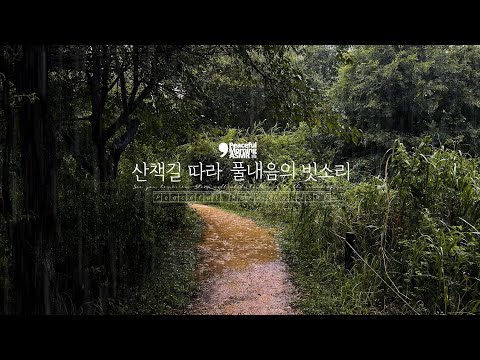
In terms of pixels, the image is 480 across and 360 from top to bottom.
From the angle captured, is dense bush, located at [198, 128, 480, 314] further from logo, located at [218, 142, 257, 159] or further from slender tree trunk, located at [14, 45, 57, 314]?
slender tree trunk, located at [14, 45, 57, 314]

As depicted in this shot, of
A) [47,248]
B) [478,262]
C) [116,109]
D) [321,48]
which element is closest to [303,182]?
[321,48]

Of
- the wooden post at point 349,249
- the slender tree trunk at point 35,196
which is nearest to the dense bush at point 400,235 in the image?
the wooden post at point 349,249

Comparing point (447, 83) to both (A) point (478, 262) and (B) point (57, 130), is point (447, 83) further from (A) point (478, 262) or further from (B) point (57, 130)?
(B) point (57, 130)

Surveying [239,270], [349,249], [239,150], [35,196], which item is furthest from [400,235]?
[35,196]

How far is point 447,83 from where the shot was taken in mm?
3564

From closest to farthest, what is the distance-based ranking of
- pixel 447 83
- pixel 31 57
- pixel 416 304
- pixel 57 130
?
pixel 31 57 → pixel 416 304 → pixel 57 130 → pixel 447 83

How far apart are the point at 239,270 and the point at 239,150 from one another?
98 centimetres

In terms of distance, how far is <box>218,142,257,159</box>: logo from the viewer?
294 cm

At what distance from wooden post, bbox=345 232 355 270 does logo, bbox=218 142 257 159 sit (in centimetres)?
98

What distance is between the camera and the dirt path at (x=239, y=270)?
2.86 m

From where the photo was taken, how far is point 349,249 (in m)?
3.09

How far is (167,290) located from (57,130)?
4.70 ft

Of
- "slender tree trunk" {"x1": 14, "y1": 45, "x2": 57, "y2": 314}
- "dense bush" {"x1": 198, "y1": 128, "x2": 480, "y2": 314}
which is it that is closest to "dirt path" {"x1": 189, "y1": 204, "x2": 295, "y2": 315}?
"dense bush" {"x1": 198, "y1": 128, "x2": 480, "y2": 314}

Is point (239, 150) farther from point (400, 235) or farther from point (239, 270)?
point (400, 235)
